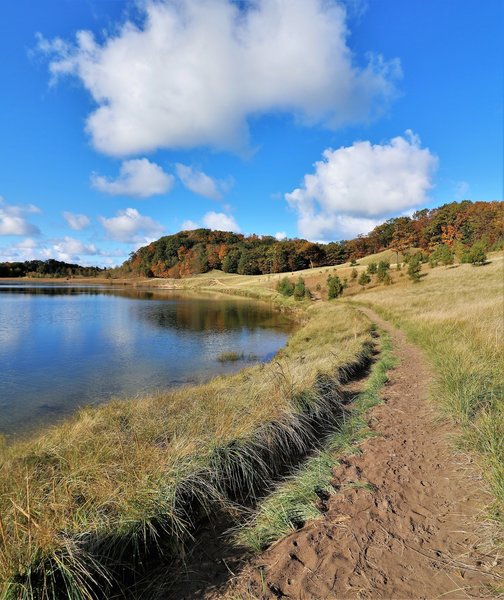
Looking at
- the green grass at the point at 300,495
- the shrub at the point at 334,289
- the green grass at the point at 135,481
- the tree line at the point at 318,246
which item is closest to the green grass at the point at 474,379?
the green grass at the point at 300,495

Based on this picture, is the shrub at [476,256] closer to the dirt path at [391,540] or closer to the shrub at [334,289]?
the shrub at [334,289]

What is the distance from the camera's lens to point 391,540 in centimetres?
354

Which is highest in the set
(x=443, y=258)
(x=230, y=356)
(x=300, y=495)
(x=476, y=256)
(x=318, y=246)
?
(x=318, y=246)

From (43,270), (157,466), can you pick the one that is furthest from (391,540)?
(43,270)

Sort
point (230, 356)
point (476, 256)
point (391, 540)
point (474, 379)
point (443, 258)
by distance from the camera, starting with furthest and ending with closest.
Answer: point (443, 258), point (476, 256), point (230, 356), point (474, 379), point (391, 540)

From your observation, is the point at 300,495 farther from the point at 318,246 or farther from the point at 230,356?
the point at 318,246

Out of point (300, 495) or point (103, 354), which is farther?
point (103, 354)

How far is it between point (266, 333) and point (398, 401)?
69.5 ft

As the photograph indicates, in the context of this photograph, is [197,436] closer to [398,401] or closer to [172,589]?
[172,589]

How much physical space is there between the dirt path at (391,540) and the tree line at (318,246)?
59470mm

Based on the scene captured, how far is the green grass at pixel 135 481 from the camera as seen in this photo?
2.99m

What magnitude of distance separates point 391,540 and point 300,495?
3.75 ft

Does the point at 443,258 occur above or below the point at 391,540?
above

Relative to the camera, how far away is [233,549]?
3.75m
